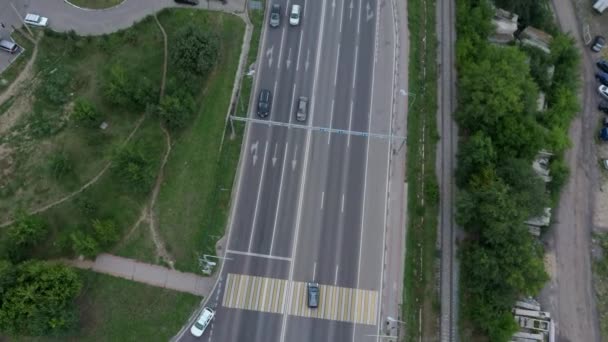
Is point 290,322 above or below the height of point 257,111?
below

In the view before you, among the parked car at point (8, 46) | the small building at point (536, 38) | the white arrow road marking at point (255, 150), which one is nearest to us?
the white arrow road marking at point (255, 150)

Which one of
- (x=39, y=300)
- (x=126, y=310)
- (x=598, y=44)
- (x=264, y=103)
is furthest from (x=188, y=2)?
(x=598, y=44)

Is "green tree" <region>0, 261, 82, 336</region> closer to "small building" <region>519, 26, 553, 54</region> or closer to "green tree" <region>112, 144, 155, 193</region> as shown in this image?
"green tree" <region>112, 144, 155, 193</region>

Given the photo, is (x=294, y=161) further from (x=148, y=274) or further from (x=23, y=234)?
(x=23, y=234)

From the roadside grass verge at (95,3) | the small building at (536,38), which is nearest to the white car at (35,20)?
the roadside grass verge at (95,3)

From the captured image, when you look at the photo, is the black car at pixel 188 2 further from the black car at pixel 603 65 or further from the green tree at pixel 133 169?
the black car at pixel 603 65

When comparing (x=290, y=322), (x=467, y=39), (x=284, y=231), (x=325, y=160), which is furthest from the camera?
(x=467, y=39)

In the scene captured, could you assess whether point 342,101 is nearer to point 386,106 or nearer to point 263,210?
point 386,106

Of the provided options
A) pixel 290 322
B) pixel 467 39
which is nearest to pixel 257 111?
pixel 290 322
